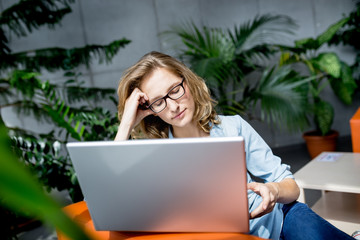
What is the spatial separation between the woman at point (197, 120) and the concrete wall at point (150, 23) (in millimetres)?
2197

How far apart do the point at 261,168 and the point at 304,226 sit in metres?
0.26

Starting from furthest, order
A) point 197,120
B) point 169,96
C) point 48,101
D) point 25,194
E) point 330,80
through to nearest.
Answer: point 330,80 < point 48,101 < point 197,120 < point 169,96 < point 25,194

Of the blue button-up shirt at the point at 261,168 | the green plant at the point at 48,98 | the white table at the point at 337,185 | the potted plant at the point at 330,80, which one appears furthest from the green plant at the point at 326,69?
the blue button-up shirt at the point at 261,168

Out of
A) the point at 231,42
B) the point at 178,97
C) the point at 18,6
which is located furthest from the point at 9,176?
the point at 231,42

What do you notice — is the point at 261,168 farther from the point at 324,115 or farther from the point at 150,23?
the point at 150,23

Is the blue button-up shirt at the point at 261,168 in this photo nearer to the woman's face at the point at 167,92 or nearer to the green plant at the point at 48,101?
the woman's face at the point at 167,92

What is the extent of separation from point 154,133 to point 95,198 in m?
0.59

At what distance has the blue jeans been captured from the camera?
2.79 feet

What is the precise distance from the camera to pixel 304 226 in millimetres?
951

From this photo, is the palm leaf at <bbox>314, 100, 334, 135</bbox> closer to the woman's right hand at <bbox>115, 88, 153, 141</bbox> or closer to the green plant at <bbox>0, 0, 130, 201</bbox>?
the green plant at <bbox>0, 0, 130, 201</bbox>

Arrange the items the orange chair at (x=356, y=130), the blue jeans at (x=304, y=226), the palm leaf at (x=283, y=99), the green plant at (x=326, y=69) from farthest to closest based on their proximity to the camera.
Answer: the green plant at (x=326, y=69) → the palm leaf at (x=283, y=99) → the orange chair at (x=356, y=130) → the blue jeans at (x=304, y=226)

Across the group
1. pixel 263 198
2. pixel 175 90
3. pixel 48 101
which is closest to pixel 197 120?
pixel 175 90

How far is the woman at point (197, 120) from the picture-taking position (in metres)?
1.08

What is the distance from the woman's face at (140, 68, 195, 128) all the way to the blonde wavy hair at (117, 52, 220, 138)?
0.02 m
